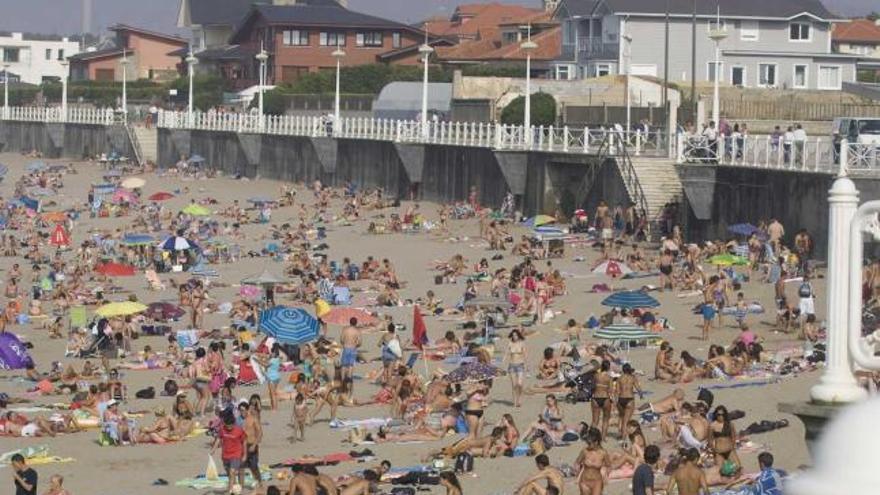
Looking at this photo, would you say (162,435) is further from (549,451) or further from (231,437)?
(549,451)

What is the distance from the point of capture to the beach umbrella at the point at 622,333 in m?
22.3

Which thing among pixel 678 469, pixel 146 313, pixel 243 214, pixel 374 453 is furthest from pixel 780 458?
pixel 243 214

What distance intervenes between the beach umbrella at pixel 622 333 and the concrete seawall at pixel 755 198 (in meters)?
6.68

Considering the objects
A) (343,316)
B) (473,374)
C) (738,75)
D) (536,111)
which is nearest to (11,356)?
(343,316)

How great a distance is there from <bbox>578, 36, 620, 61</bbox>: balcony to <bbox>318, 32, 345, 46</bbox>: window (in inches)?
769

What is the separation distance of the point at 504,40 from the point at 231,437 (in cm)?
6823

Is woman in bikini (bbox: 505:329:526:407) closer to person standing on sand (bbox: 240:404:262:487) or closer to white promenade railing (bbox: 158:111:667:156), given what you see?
person standing on sand (bbox: 240:404:262:487)

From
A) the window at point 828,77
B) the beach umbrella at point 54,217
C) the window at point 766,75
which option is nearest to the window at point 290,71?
the window at point 766,75

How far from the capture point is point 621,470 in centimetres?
1584

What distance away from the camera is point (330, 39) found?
275 feet

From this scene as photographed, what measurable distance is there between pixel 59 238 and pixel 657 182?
507 inches

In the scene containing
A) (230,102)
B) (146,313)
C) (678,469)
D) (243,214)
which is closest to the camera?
(678,469)

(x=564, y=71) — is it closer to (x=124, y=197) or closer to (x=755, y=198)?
(x=124, y=197)

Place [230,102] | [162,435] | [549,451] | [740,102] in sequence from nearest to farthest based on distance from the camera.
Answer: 1. [549,451]
2. [162,435]
3. [740,102]
4. [230,102]
